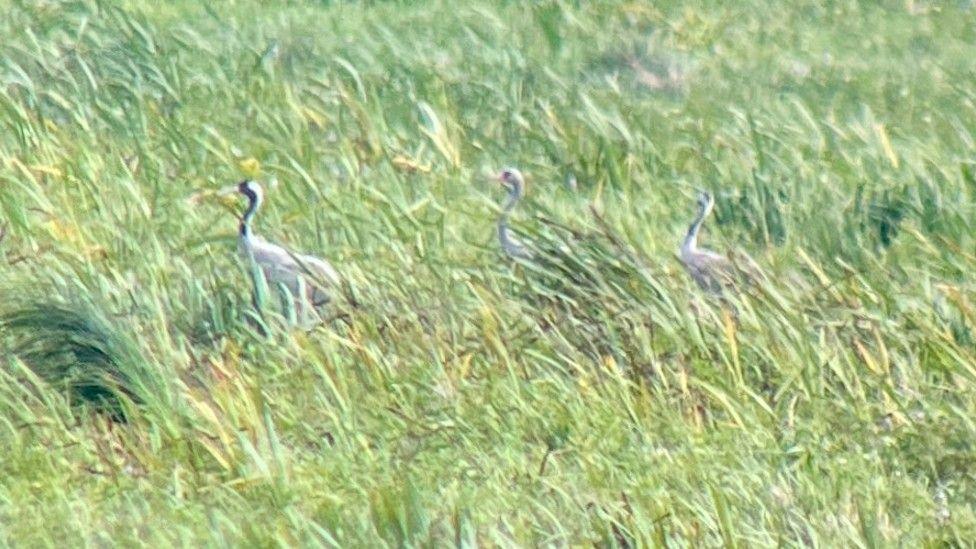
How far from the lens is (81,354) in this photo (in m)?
5.95

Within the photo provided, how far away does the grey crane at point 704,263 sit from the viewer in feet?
22.0

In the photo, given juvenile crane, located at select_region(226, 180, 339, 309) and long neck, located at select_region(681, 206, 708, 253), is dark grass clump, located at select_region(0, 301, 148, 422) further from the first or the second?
long neck, located at select_region(681, 206, 708, 253)

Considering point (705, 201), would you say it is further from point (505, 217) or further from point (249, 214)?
point (249, 214)

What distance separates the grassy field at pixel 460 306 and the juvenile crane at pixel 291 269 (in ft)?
0.26

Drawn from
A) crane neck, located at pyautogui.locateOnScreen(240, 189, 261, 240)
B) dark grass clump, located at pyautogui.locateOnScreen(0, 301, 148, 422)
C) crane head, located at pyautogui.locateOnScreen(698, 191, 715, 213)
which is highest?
dark grass clump, located at pyautogui.locateOnScreen(0, 301, 148, 422)

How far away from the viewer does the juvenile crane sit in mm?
6562

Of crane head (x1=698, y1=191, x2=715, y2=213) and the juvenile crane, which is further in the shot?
crane head (x1=698, y1=191, x2=715, y2=213)

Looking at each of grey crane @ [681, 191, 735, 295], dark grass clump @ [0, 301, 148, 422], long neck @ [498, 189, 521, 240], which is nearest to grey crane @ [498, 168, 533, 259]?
long neck @ [498, 189, 521, 240]

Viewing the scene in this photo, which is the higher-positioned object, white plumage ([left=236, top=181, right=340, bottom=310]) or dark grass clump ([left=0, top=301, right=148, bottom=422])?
dark grass clump ([left=0, top=301, right=148, bottom=422])

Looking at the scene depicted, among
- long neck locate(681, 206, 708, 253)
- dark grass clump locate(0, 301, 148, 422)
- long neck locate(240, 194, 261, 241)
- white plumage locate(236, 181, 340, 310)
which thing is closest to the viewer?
dark grass clump locate(0, 301, 148, 422)

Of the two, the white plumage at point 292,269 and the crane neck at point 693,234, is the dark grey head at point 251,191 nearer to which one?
the white plumage at point 292,269

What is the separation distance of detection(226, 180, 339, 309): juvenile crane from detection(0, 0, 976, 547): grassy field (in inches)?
3.2

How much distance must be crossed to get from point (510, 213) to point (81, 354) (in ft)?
5.74

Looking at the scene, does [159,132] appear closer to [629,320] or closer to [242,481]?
[629,320]
